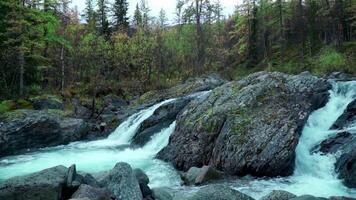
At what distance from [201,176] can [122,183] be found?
3.96m

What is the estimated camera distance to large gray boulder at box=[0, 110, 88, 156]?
2202 cm

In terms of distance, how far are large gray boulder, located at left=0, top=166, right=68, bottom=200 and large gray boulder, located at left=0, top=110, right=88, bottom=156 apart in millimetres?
12243

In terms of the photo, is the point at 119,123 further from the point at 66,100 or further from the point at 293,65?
the point at 293,65

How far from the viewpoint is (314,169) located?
604 inches

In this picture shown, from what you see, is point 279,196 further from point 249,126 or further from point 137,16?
point 137,16

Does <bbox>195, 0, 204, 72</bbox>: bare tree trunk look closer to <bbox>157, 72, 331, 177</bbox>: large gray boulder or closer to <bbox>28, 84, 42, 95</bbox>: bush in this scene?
<bbox>28, 84, 42, 95</bbox>: bush

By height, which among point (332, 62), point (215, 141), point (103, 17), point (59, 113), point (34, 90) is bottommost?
point (215, 141)

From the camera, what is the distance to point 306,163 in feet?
51.6

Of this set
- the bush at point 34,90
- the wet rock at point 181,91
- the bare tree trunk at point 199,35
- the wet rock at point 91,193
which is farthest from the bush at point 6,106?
the bare tree trunk at point 199,35

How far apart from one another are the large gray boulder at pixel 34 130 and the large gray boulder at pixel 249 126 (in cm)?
790

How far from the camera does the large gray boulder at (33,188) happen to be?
10.1 m

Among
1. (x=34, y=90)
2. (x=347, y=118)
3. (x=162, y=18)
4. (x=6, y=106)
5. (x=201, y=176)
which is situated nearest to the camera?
(x=201, y=176)

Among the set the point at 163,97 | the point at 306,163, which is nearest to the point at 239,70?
the point at 163,97

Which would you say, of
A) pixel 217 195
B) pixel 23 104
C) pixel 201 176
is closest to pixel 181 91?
pixel 23 104
